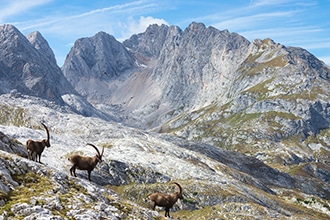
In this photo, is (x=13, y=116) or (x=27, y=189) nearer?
(x=27, y=189)

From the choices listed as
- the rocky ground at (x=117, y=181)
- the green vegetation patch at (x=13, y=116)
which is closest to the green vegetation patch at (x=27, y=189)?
the rocky ground at (x=117, y=181)

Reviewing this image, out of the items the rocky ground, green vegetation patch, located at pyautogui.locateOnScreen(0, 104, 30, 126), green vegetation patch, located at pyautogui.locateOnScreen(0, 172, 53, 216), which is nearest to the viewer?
green vegetation patch, located at pyautogui.locateOnScreen(0, 172, 53, 216)

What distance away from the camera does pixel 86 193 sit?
92.0 ft

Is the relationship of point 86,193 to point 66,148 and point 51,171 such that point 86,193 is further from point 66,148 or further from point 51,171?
point 66,148

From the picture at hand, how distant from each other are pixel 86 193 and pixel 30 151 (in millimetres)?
8128

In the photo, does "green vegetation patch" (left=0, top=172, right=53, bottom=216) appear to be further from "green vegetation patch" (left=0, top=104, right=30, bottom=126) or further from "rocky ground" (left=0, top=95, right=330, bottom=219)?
"green vegetation patch" (left=0, top=104, right=30, bottom=126)

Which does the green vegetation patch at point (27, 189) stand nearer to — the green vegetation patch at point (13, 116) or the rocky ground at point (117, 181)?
the rocky ground at point (117, 181)

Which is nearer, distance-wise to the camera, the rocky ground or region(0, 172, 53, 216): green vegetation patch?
region(0, 172, 53, 216): green vegetation patch

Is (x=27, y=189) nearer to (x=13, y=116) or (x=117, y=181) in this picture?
(x=117, y=181)

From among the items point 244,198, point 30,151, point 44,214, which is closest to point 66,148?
point 244,198

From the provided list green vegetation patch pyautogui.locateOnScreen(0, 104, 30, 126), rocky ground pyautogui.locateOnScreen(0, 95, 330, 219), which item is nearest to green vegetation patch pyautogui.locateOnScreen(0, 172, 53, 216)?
rocky ground pyautogui.locateOnScreen(0, 95, 330, 219)

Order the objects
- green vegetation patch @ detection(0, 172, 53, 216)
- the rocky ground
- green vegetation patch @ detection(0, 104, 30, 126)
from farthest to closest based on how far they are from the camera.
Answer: green vegetation patch @ detection(0, 104, 30, 126) < the rocky ground < green vegetation patch @ detection(0, 172, 53, 216)

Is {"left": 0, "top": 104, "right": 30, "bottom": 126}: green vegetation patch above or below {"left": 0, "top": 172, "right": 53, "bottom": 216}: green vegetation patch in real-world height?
below

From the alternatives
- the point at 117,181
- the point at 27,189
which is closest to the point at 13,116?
the point at 117,181
